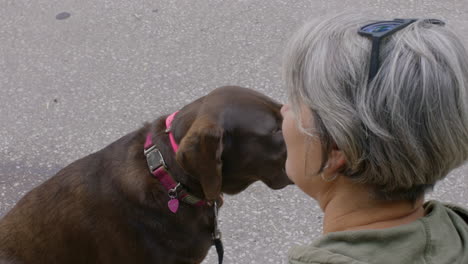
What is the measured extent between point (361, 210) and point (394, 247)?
0.18 meters

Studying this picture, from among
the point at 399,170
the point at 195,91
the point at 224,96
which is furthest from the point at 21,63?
the point at 399,170

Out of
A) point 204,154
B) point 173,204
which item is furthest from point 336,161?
point 173,204

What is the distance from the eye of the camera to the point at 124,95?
4.25 meters

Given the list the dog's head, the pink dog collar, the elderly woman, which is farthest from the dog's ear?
the elderly woman

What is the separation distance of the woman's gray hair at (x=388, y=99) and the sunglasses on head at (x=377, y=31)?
12 millimetres

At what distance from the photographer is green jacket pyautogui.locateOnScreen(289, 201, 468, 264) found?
126 cm

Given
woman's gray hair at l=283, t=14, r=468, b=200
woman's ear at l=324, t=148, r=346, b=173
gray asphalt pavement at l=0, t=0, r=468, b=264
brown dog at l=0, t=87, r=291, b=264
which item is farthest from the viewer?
gray asphalt pavement at l=0, t=0, r=468, b=264

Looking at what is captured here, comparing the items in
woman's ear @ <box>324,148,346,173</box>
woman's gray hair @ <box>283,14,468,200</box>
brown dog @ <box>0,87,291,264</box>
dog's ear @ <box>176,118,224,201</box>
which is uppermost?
woman's gray hair @ <box>283,14,468,200</box>

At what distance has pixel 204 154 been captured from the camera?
2.17m

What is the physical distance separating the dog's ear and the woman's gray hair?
780 mm

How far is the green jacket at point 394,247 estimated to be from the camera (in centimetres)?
126

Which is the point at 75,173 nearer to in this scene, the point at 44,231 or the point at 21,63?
the point at 44,231

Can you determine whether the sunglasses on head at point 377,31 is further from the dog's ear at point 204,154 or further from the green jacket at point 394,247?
the dog's ear at point 204,154

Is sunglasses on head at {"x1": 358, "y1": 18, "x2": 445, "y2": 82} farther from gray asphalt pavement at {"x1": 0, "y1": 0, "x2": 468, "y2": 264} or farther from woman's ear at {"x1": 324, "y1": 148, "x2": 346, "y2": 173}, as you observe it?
gray asphalt pavement at {"x1": 0, "y1": 0, "x2": 468, "y2": 264}
